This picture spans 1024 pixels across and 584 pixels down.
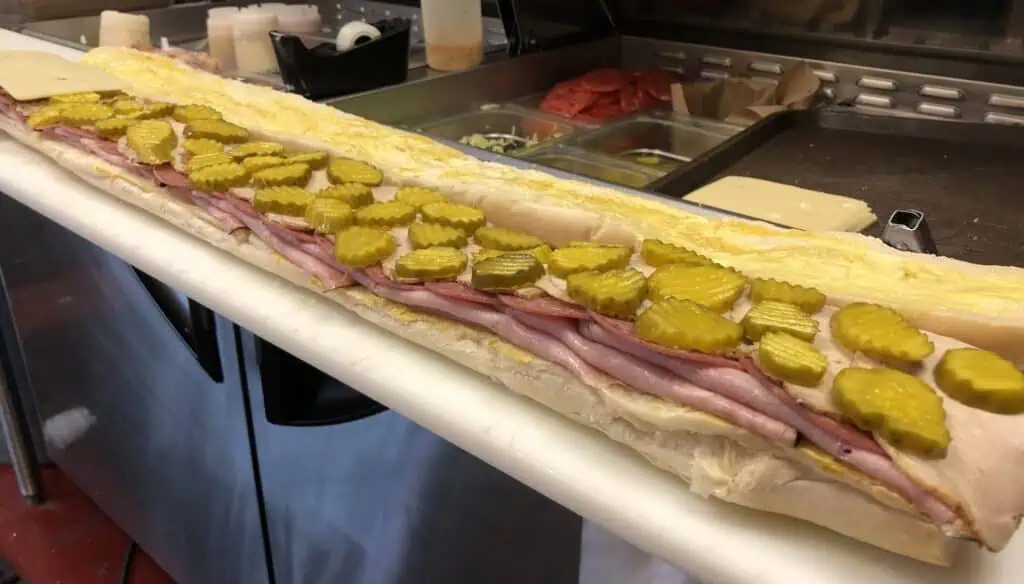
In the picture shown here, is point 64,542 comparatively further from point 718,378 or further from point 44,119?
point 718,378

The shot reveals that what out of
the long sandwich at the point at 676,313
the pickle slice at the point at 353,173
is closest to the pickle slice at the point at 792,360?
the long sandwich at the point at 676,313

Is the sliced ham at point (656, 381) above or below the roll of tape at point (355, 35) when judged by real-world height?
above

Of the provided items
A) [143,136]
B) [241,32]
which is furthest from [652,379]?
[241,32]

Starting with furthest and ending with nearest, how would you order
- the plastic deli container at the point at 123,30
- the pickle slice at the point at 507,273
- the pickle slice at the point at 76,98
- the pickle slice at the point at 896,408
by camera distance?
the plastic deli container at the point at 123,30
the pickle slice at the point at 76,98
the pickle slice at the point at 507,273
the pickle slice at the point at 896,408

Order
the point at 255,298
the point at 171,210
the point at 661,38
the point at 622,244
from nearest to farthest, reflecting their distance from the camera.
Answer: the point at 622,244, the point at 255,298, the point at 171,210, the point at 661,38

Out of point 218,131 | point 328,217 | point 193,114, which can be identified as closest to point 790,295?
point 328,217

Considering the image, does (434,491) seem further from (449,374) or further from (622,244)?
(622,244)

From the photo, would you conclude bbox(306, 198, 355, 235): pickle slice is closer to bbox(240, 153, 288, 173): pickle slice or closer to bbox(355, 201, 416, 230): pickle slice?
bbox(355, 201, 416, 230): pickle slice

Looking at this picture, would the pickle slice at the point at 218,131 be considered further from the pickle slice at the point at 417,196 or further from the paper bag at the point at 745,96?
the paper bag at the point at 745,96
